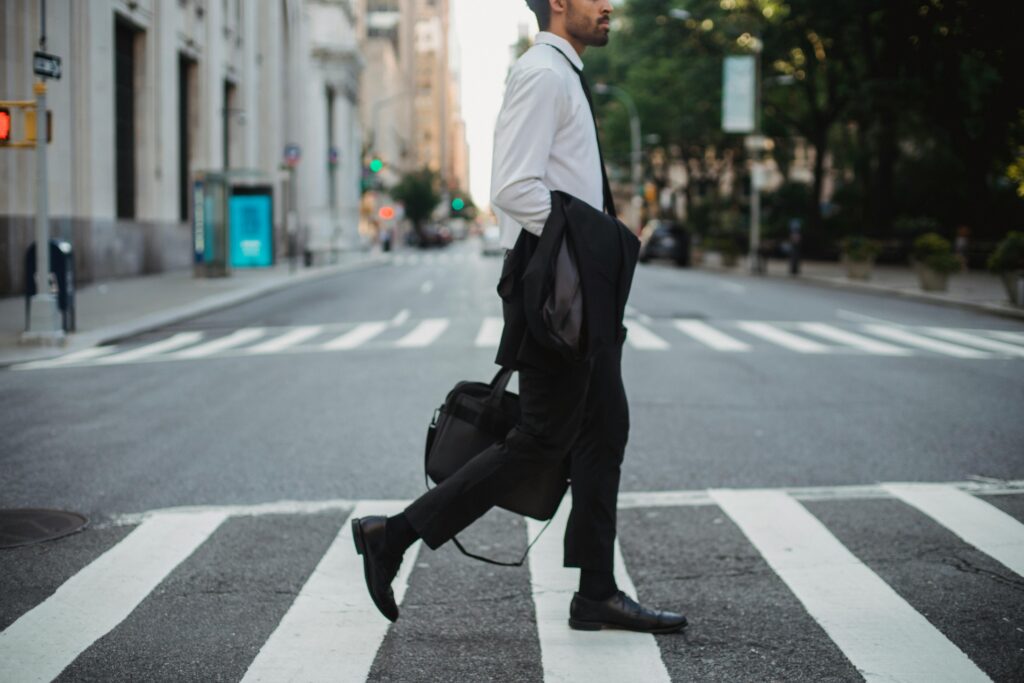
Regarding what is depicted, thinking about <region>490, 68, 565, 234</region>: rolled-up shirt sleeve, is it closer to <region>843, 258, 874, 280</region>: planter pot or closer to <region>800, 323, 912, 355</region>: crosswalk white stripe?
<region>800, 323, 912, 355</region>: crosswalk white stripe

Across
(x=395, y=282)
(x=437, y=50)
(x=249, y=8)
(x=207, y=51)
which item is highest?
(x=437, y=50)

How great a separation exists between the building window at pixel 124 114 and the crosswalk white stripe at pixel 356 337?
55.4 feet

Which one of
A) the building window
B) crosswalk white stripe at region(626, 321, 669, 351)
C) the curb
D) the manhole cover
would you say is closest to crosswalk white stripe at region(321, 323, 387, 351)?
crosswalk white stripe at region(626, 321, 669, 351)

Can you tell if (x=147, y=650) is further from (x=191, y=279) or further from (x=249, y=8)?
(x=249, y=8)

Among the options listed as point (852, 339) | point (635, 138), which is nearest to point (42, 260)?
point (852, 339)

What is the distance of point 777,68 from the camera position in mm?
48375

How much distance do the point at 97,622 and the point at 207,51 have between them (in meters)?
38.8

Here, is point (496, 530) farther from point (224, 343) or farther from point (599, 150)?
point (224, 343)

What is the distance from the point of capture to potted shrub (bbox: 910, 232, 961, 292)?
26672 mm

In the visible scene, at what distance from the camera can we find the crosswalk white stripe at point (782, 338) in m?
14.1

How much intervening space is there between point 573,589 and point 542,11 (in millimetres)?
2211

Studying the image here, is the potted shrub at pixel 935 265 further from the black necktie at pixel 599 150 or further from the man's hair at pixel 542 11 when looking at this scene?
the man's hair at pixel 542 11

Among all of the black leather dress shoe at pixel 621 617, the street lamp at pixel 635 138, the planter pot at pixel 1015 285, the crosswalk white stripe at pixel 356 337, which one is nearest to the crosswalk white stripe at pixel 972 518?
the black leather dress shoe at pixel 621 617

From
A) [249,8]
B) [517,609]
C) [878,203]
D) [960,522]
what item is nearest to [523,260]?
[517,609]
